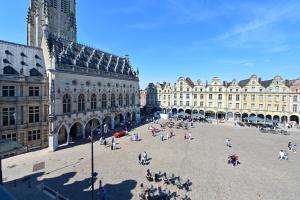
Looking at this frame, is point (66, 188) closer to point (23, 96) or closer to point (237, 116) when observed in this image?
point (23, 96)

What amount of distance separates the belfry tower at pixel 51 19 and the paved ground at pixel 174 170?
28.3 metres

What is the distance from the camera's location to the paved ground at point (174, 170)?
16.5 m

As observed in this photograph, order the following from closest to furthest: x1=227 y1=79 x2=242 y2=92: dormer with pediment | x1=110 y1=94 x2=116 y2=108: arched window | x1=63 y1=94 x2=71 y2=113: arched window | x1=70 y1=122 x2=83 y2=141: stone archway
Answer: x1=63 y1=94 x2=71 y2=113: arched window → x1=70 y1=122 x2=83 y2=141: stone archway → x1=110 y1=94 x2=116 y2=108: arched window → x1=227 y1=79 x2=242 y2=92: dormer with pediment

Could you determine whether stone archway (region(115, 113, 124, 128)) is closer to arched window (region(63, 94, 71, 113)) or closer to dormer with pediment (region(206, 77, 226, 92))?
arched window (region(63, 94, 71, 113))

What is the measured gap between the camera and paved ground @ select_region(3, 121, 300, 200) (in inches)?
648

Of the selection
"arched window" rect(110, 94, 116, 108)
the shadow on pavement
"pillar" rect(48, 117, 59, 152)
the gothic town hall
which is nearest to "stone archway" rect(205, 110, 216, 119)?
the gothic town hall

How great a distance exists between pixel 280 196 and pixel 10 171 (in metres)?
25.5

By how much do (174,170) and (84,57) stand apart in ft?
96.4

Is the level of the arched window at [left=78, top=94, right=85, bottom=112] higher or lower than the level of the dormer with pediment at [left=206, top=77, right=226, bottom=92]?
lower

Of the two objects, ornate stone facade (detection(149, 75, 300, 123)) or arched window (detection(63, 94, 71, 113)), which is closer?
arched window (detection(63, 94, 71, 113))

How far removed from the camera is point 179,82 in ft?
212

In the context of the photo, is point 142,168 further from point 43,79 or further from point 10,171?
point 43,79

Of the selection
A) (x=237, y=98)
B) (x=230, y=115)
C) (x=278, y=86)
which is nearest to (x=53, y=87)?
(x=237, y=98)

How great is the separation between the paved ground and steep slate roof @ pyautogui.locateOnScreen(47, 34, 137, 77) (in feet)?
50.0
